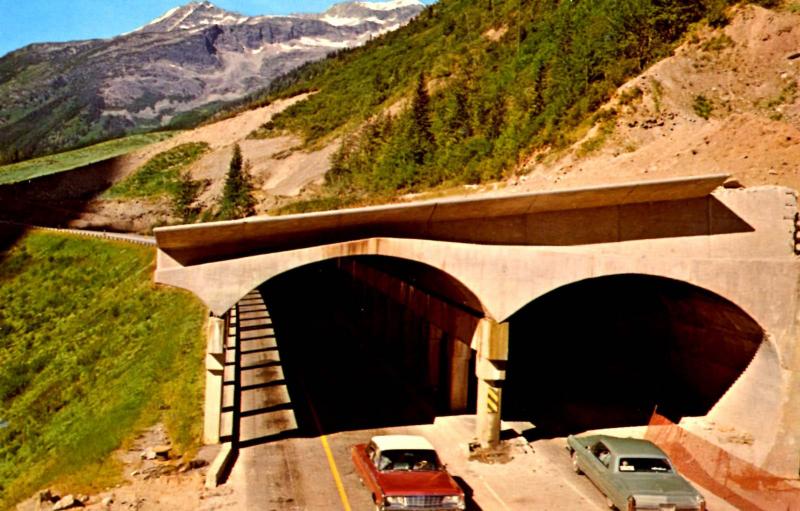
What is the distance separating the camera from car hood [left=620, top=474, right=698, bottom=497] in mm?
16031

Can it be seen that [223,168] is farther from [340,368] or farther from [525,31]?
[340,368]

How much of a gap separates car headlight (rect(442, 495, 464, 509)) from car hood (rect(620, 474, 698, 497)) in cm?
432

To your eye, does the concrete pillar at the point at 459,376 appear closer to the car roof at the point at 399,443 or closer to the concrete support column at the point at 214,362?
the car roof at the point at 399,443

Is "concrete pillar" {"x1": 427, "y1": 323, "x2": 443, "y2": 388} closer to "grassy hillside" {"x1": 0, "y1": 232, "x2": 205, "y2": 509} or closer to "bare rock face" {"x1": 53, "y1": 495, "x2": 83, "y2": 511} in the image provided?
"grassy hillside" {"x1": 0, "y1": 232, "x2": 205, "y2": 509}

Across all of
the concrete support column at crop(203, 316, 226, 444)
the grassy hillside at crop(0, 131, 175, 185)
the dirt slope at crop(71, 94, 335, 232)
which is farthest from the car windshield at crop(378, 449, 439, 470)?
the grassy hillside at crop(0, 131, 175, 185)

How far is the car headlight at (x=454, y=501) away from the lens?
604 inches

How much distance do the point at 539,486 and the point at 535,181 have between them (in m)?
29.0

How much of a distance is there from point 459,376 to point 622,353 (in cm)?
862

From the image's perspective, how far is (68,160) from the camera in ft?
511

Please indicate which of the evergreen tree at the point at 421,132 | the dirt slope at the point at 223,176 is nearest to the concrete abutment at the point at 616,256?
the evergreen tree at the point at 421,132

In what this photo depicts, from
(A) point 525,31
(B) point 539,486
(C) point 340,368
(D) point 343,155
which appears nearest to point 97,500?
(B) point 539,486

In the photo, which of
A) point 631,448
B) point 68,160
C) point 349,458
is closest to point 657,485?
point 631,448

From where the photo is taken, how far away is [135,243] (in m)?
62.1

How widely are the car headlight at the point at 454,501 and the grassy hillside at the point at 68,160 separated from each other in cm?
13171
